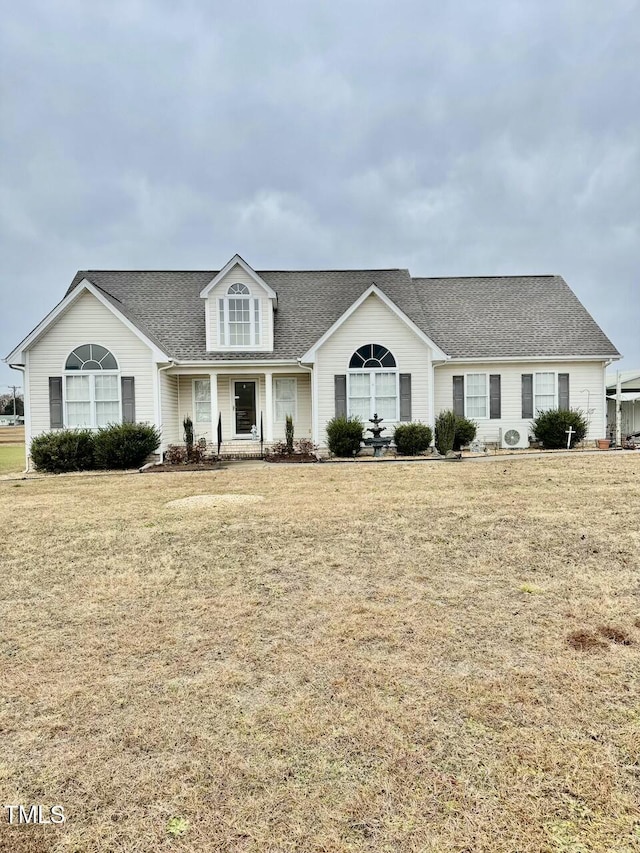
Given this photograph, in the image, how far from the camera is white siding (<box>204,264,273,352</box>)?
62.7ft

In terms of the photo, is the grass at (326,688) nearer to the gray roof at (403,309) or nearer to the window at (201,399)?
the window at (201,399)

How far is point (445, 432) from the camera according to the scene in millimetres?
17500

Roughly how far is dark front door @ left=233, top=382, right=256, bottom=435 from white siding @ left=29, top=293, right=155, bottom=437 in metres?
3.70

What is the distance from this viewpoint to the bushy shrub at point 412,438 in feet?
57.3

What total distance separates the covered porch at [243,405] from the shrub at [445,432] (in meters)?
5.03

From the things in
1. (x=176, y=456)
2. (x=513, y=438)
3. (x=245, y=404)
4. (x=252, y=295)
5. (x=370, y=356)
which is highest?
(x=252, y=295)

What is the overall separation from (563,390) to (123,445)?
16.7m

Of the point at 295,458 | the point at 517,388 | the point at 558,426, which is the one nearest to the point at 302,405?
the point at 295,458

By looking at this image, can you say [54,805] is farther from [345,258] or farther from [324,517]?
[345,258]

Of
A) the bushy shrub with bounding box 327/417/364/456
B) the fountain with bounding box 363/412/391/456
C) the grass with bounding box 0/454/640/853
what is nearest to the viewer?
the grass with bounding box 0/454/640/853

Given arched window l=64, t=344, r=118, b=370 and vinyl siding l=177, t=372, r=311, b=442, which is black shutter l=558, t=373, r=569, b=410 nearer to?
vinyl siding l=177, t=372, r=311, b=442

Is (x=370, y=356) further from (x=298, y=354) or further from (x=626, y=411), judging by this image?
(x=626, y=411)

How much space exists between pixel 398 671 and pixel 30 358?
17.8m

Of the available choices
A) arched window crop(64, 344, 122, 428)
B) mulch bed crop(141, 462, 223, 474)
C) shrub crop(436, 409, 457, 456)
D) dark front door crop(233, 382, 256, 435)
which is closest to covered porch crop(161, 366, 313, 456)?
dark front door crop(233, 382, 256, 435)
